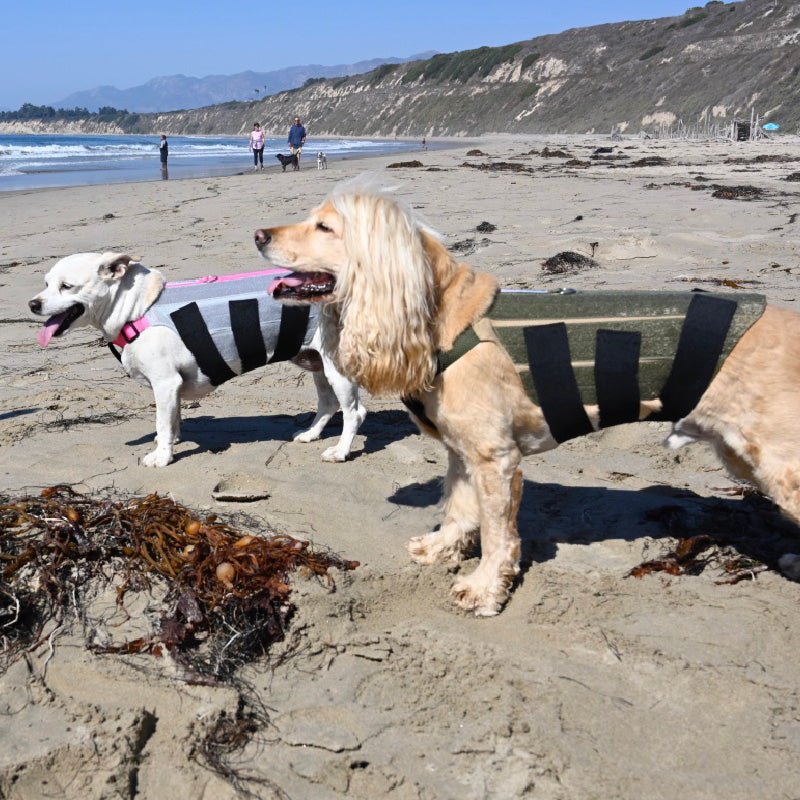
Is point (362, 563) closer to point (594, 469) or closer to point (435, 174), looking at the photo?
point (594, 469)

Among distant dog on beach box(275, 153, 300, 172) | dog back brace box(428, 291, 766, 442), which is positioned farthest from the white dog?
distant dog on beach box(275, 153, 300, 172)

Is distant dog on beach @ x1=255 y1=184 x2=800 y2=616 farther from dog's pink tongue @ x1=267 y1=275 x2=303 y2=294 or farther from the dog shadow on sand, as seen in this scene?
the dog shadow on sand

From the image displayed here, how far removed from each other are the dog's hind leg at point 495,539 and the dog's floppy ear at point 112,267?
2895 millimetres

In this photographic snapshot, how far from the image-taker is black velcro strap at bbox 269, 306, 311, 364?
507cm

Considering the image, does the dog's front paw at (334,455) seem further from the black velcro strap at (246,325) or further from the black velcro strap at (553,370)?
the black velcro strap at (553,370)

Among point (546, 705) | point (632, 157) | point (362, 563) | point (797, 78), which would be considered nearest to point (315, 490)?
point (362, 563)

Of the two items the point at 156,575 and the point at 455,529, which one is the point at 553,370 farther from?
the point at 156,575

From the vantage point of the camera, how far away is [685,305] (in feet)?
11.0

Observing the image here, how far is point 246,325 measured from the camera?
501cm

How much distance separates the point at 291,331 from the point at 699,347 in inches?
108

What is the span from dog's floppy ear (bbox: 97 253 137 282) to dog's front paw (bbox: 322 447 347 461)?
1782 millimetres

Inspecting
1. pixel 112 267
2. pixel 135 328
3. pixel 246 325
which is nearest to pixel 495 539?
pixel 246 325

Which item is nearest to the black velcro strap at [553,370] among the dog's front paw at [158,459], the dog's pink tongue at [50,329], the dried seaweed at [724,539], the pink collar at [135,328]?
the dried seaweed at [724,539]

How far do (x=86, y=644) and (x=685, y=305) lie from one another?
290 cm
